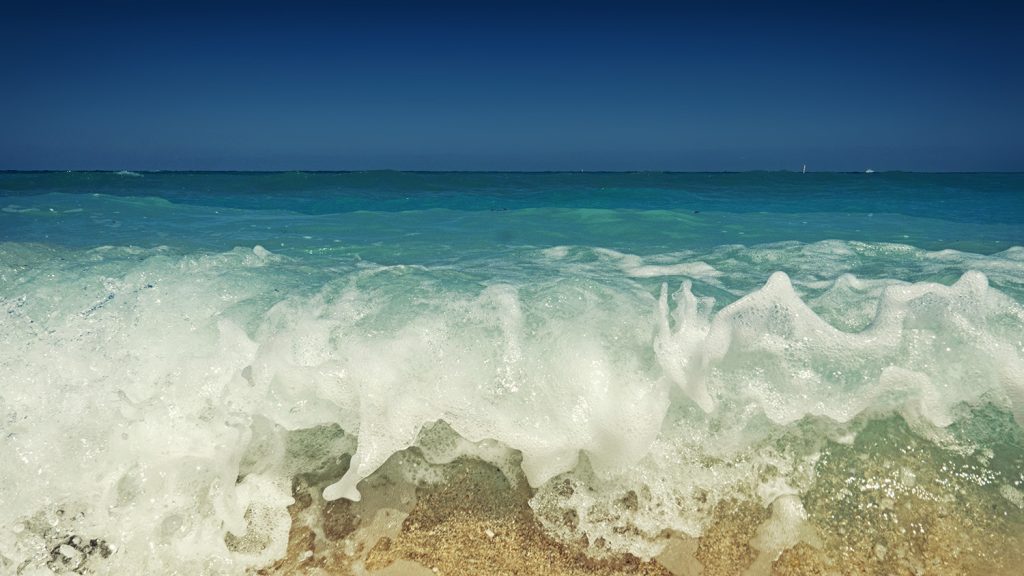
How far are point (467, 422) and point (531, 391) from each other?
0.27 meters

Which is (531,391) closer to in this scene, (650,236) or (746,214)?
(650,236)

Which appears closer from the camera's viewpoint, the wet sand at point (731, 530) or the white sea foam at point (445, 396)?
the wet sand at point (731, 530)

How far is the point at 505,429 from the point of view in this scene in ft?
7.11

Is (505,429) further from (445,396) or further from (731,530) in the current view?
(731,530)

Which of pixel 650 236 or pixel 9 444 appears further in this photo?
pixel 650 236

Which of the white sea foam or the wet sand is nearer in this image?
the wet sand

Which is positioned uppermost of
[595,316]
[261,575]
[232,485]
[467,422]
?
[595,316]

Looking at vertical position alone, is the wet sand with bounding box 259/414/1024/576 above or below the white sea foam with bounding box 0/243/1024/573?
below

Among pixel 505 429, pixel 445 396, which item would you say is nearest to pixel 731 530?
pixel 505 429

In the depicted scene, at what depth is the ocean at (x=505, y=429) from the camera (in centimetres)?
183

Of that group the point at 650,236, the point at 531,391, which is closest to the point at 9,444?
the point at 531,391

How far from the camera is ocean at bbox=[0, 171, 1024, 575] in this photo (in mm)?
1828

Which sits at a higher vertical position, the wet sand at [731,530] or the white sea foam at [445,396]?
the white sea foam at [445,396]

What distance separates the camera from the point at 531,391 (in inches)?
88.4
